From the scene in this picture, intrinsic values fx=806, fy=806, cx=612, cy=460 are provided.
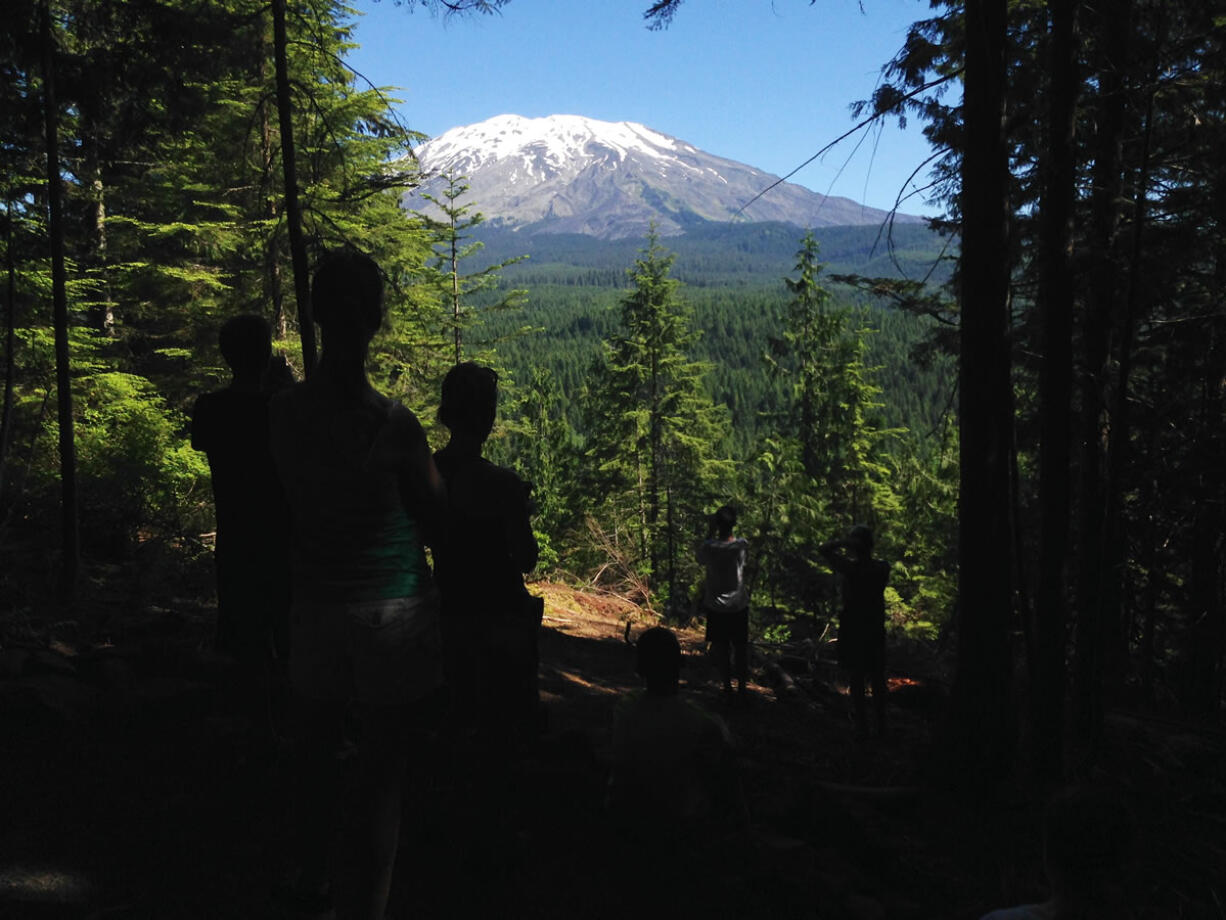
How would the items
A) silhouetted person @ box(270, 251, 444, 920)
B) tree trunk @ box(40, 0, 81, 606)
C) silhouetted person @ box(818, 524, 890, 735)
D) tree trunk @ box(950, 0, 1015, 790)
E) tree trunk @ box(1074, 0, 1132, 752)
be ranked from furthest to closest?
tree trunk @ box(40, 0, 81, 606) → silhouetted person @ box(818, 524, 890, 735) → tree trunk @ box(1074, 0, 1132, 752) → tree trunk @ box(950, 0, 1015, 790) → silhouetted person @ box(270, 251, 444, 920)

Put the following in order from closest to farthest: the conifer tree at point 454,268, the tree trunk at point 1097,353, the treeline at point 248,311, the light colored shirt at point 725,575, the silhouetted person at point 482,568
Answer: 1. the silhouetted person at point 482,568
2. the tree trunk at point 1097,353
3. the light colored shirt at point 725,575
4. the treeline at point 248,311
5. the conifer tree at point 454,268

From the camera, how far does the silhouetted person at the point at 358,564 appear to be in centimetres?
229

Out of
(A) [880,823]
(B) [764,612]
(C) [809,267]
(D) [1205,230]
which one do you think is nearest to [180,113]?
(A) [880,823]

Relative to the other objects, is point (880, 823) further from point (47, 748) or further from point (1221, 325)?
point (1221, 325)

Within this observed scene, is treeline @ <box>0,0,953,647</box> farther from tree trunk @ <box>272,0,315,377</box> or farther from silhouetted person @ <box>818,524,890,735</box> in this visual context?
silhouetted person @ <box>818,524,890,735</box>

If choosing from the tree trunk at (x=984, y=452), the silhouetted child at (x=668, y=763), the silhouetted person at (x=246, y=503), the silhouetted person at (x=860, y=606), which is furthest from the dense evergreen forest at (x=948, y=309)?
the silhouetted child at (x=668, y=763)

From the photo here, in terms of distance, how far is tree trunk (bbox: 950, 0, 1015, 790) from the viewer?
525cm

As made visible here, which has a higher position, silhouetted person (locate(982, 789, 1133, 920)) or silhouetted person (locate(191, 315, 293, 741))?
silhouetted person (locate(191, 315, 293, 741))

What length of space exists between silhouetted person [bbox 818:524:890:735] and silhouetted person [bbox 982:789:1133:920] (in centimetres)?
475

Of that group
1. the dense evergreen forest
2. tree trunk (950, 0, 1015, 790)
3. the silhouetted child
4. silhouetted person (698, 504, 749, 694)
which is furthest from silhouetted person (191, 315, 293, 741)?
silhouetted person (698, 504, 749, 694)

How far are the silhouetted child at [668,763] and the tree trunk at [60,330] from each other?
19.5 ft

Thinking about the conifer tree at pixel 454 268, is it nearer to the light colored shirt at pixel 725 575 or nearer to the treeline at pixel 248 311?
the treeline at pixel 248 311

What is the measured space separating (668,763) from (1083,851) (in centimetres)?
188

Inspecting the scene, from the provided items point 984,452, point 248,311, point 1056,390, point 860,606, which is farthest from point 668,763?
point 248,311
